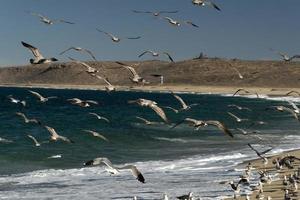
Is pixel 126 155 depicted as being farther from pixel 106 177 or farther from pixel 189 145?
pixel 106 177

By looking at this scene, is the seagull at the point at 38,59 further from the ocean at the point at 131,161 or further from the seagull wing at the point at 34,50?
the ocean at the point at 131,161

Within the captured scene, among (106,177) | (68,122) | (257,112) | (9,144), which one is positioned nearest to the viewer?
(106,177)

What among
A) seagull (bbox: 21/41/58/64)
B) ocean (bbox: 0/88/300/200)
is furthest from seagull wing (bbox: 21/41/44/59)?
ocean (bbox: 0/88/300/200)

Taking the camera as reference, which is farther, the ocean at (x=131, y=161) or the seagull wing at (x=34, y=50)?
the ocean at (x=131, y=161)

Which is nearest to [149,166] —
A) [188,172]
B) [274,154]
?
[188,172]

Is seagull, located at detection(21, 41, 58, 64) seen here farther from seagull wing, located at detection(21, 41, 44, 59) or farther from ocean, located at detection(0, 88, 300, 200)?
ocean, located at detection(0, 88, 300, 200)

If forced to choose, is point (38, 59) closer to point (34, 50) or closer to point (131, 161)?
point (34, 50)

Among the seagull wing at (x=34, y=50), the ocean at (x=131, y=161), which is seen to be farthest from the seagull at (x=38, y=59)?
the ocean at (x=131, y=161)

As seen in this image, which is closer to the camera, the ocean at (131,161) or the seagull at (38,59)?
the seagull at (38,59)

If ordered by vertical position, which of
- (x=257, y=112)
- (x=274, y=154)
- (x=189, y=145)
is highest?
(x=257, y=112)

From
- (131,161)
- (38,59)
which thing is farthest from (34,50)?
(131,161)

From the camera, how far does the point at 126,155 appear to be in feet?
147

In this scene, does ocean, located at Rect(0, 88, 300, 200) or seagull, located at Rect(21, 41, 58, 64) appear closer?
seagull, located at Rect(21, 41, 58, 64)

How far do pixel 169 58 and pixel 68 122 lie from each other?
6221 cm
